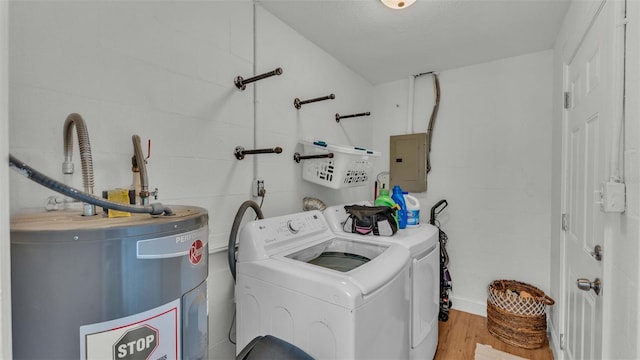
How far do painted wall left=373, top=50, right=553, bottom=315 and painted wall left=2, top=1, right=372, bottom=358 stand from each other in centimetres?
158

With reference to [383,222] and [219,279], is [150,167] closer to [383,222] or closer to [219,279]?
[219,279]

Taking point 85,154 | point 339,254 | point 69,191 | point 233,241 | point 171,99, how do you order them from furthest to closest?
point 339,254
point 233,241
point 171,99
point 85,154
point 69,191

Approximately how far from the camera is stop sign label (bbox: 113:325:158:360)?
591 millimetres

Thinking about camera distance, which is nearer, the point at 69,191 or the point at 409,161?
the point at 69,191

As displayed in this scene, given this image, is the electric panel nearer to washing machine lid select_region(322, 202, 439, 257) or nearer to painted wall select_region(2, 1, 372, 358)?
washing machine lid select_region(322, 202, 439, 257)

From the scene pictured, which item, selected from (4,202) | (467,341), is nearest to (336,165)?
(4,202)

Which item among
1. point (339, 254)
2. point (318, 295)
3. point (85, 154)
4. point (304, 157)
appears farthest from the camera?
point (304, 157)

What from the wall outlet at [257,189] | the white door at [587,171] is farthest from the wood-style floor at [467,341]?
the wall outlet at [257,189]

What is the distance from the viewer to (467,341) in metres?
2.29

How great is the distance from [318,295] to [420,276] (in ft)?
2.83

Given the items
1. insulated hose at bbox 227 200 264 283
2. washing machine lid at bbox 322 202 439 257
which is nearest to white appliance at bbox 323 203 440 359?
washing machine lid at bbox 322 202 439 257

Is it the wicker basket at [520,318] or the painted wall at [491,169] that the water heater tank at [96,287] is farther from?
the painted wall at [491,169]

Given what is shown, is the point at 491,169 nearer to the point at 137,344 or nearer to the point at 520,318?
the point at 520,318

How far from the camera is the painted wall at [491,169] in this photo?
2.47m
